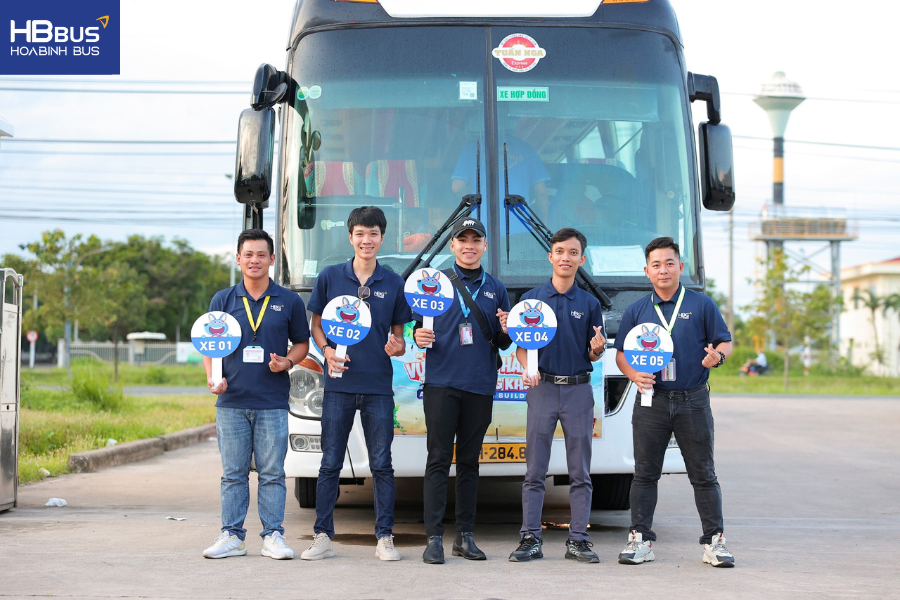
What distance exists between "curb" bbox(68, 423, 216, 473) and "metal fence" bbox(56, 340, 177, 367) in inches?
1590

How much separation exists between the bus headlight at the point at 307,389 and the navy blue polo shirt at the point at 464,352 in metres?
0.77

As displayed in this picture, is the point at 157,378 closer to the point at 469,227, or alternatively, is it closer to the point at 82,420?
the point at 82,420

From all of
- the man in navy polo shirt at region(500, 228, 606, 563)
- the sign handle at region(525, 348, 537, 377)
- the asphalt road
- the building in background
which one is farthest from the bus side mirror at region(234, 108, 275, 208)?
the building in background

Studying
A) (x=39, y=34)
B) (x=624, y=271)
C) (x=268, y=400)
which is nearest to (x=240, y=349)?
(x=268, y=400)

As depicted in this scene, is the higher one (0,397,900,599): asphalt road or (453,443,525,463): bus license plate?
(453,443,525,463): bus license plate

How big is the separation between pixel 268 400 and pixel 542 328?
1.63 metres

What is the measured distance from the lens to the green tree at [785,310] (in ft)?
115

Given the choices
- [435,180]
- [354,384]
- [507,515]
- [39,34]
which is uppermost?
[39,34]

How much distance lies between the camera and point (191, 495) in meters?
9.00

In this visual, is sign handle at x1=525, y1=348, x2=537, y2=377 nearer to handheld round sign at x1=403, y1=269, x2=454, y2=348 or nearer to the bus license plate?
handheld round sign at x1=403, y1=269, x2=454, y2=348

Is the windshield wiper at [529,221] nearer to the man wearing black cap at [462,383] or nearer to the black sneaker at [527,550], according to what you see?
the man wearing black cap at [462,383]

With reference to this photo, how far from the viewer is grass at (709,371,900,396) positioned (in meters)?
32.6

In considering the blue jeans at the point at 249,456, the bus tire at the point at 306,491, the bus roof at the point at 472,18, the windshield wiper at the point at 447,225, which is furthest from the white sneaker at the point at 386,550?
the bus roof at the point at 472,18

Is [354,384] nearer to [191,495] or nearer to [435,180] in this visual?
[435,180]
